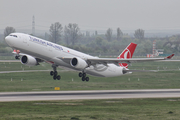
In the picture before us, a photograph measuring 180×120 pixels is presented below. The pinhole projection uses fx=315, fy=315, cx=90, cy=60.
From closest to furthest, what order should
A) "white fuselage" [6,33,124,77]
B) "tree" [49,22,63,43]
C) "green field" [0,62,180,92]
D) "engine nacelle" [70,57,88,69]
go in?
"white fuselage" [6,33,124,77], "engine nacelle" [70,57,88,69], "green field" [0,62,180,92], "tree" [49,22,63,43]

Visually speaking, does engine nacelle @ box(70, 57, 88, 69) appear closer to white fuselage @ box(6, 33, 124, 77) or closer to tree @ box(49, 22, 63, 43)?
white fuselage @ box(6, 33, 124, 77)

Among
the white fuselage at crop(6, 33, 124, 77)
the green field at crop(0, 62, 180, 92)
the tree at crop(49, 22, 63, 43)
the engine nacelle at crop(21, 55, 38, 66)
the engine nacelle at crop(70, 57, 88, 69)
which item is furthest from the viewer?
the tree at crop(49, 22, 63, 43)

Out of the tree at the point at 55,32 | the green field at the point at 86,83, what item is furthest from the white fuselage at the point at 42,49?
the tree at the point at 55,32

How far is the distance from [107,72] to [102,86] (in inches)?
246

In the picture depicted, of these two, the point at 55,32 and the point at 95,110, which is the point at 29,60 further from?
the point at 55,32

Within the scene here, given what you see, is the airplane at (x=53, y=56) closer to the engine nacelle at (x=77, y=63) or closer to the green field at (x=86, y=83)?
the engine nacelle at (x=77, y=63)

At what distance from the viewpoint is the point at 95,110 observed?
40.3 meters

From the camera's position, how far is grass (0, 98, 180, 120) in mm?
35938

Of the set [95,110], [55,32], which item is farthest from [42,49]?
[55,32]

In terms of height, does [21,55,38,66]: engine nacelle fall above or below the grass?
above

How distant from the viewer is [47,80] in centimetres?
8219

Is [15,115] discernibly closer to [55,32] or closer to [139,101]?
[139,101]

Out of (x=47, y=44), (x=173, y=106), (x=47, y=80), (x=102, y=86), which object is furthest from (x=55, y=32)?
(x=173, y=106)

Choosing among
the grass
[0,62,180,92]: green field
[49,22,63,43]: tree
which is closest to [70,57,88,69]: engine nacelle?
the grass
